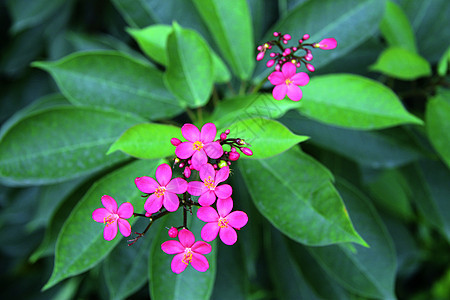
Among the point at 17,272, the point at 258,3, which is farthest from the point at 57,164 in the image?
the point at 17,272

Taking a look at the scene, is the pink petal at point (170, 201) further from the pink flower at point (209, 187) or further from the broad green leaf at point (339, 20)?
the broad green leaf at point (339, 20)

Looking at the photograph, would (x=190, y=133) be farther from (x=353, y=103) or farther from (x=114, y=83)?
(x=114, y=83)

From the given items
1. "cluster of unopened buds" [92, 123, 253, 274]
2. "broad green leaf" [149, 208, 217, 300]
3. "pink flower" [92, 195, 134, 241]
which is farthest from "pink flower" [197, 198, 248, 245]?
"broad green leaf" [149, 208, 217, 300]

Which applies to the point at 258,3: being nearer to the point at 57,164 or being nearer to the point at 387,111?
the point at 387,111

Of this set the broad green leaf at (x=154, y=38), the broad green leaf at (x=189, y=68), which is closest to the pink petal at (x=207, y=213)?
the broad green leaf at (x=189, y=68)

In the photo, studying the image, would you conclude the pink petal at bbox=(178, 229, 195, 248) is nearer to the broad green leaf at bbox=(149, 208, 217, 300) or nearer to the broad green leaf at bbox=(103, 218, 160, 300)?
the broad green leaf at bbox=(149, 208, 217, 300)
